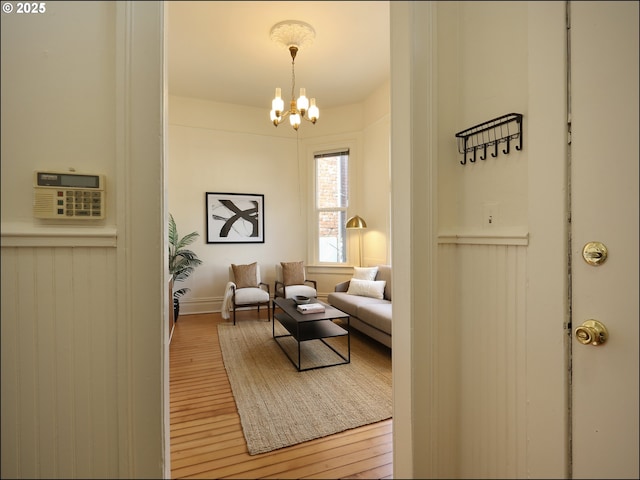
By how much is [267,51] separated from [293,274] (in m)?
3.17

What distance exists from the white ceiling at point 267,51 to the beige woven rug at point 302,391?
3.33 m

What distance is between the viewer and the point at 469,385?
4.22 ft

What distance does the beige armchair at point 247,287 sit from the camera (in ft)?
14.9

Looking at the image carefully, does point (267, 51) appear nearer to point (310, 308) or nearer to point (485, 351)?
point (310, 308)

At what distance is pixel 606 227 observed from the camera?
0.89 metres

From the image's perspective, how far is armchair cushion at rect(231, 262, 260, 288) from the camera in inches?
193

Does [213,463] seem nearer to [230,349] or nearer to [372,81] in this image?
[230,349]

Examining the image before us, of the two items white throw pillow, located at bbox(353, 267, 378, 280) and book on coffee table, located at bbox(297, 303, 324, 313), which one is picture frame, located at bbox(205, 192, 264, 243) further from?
book on coffee table, located at bbox(297, 303, 324, 313)

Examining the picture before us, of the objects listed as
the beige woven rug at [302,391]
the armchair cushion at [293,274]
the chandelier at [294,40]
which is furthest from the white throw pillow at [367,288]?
the chandelier at [294,40]

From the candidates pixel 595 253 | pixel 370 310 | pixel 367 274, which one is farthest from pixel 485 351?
pixel 367 274

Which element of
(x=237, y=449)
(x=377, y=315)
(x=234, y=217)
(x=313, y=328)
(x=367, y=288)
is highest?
(x=234, y=217)

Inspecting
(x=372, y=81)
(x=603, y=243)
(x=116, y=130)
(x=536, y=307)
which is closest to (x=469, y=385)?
(x=536, y=307)

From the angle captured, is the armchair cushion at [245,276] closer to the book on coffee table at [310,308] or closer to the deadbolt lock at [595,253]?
the book on coffee table at [310,308]

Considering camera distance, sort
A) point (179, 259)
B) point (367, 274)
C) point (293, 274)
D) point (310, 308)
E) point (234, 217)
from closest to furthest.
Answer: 1. point (310, 308)
2. point (367, 274)
3. point (179, 259)
4. point (293, 274)
5. point (234, 217)
